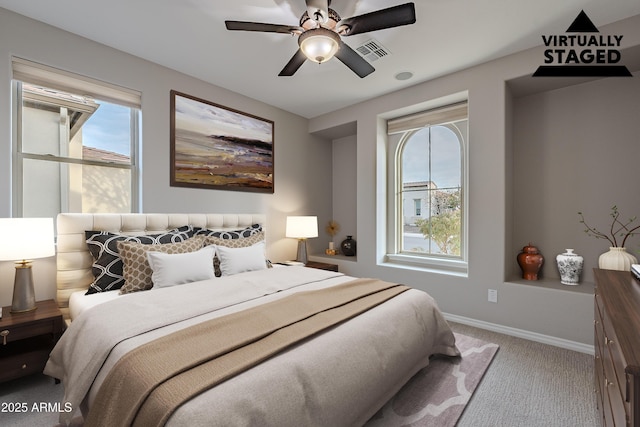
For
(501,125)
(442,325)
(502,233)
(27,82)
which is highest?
(27,82)

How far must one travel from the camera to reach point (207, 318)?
1599mm

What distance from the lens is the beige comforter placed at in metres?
1.03

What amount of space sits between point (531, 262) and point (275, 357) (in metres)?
2.90

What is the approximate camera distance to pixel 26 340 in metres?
2.07

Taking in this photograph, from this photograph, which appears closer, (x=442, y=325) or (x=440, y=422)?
(x=440, y=422)

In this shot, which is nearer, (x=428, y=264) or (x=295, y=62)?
(x=295, y=62)

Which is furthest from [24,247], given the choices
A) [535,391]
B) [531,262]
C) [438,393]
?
[531,262]

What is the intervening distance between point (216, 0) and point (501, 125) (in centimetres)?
273

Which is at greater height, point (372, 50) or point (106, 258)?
point (372, 50)

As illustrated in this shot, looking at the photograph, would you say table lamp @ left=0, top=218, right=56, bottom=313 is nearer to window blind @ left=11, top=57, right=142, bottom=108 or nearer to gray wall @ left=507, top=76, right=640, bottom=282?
window blind @ left=11, top=57, right=142, bottom=108

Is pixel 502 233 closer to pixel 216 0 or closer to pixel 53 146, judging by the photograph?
pixel 216 0

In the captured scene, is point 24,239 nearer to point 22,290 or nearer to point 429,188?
point 22,290

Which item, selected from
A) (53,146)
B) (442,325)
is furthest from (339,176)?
(53,146)

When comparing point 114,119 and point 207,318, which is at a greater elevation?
point 114,119
